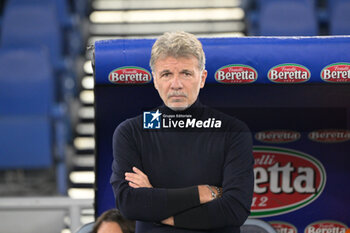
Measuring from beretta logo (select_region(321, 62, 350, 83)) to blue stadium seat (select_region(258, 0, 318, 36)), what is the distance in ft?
11.9

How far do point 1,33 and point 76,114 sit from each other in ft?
4.10

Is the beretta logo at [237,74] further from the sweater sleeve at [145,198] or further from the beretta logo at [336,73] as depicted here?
the sweater sleeve at [145,198]

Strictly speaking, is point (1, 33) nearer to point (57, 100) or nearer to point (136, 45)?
point (57, 100)

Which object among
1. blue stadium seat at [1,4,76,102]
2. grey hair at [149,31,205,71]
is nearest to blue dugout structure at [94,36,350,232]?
grey hair at [149,31,205,71]

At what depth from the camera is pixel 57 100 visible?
6.46 m

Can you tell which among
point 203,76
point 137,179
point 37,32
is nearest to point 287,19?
point 37,32

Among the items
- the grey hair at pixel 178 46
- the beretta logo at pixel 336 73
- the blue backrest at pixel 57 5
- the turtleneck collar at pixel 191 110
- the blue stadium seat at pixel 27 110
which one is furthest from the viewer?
the blue backrest at pixel 57 5

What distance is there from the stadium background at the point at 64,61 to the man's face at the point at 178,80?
153 inches

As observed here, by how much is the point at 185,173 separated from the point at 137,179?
194mm

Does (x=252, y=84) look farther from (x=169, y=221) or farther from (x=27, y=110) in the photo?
(x=27, y=110)

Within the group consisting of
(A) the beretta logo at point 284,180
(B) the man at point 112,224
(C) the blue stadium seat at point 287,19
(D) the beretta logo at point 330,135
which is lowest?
(B) the man at point 112,224

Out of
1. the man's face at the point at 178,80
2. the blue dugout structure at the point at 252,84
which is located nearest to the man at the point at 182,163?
the man's face at the point at 178,80

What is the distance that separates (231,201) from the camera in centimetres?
223

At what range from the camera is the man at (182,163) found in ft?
7.26
